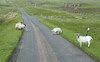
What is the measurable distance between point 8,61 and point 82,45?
1465 centimetres

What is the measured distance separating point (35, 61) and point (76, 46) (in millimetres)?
11859

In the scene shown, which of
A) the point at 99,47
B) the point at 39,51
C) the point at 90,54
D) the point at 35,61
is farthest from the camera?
the point at 99,47

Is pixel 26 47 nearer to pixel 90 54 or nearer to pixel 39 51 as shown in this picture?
pixel 39 51

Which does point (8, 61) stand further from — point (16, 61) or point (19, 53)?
point (19, 53)

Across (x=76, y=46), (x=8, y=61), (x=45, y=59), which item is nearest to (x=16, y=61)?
(x=8, y=61)

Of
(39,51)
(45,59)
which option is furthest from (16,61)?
(39,51)

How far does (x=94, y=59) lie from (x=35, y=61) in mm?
8362

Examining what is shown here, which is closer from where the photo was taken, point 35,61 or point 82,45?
point 35,61

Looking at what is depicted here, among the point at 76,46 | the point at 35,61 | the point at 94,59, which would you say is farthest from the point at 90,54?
the point at 35,61

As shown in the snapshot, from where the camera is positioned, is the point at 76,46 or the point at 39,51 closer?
the point at 39,51

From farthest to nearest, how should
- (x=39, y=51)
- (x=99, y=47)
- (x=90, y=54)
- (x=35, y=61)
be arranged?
(x=99, y=47) → (x=39, y=51) → (x=90, y=54) → (x=35, y=61)

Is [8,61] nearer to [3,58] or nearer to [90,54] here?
[3,58]

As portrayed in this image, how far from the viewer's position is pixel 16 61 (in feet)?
84.8

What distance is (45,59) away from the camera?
2642cm
